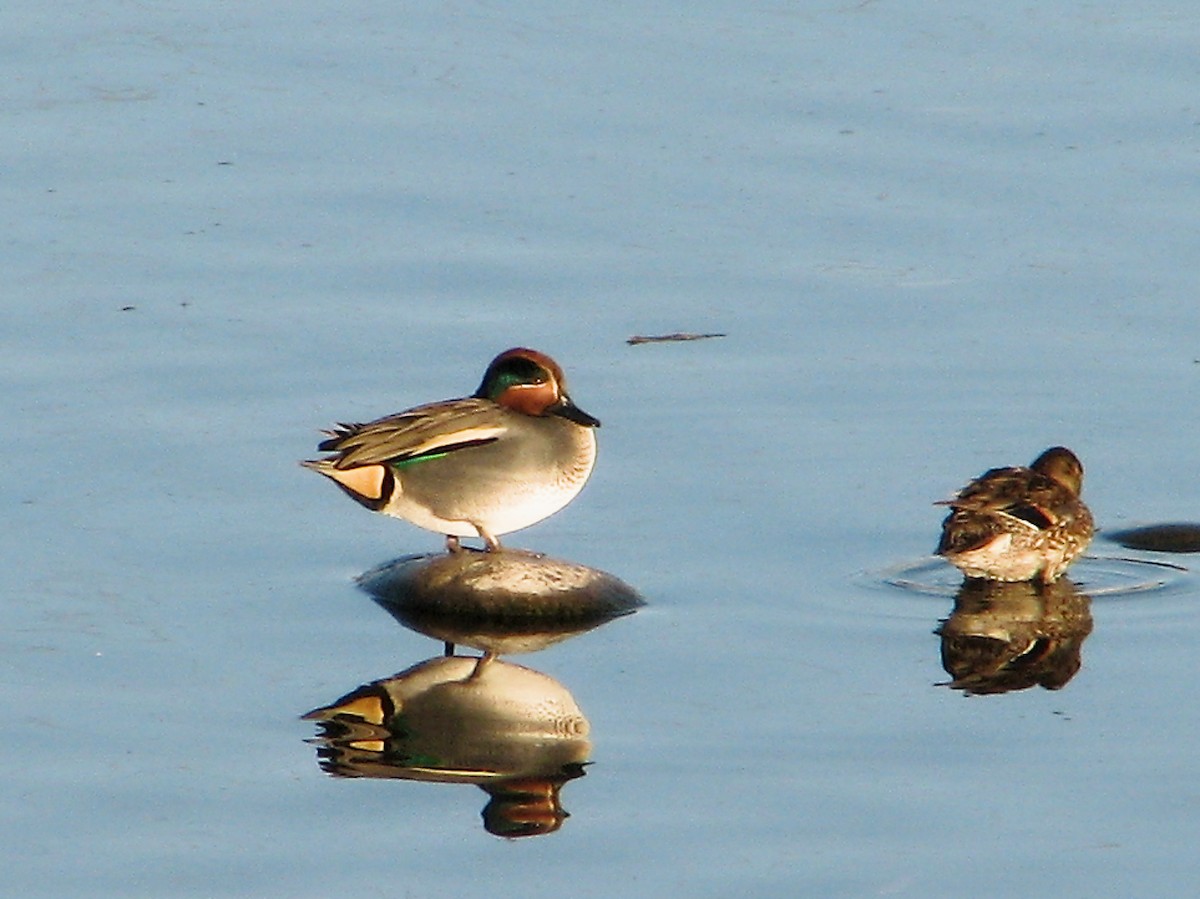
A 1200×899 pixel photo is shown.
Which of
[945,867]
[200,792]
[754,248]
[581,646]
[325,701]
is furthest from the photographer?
[754,248]

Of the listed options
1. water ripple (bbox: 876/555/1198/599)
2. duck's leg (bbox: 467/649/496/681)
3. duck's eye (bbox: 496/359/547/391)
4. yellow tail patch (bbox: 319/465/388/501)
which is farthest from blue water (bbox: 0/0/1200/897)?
duck's eye (bbox: 496/359/547/391)

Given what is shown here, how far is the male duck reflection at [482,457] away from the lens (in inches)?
377

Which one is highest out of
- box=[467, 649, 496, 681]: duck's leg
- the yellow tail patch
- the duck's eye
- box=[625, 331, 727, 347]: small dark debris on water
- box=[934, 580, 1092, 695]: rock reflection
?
box=[625, 331, 727, 347]: small dark debris on water

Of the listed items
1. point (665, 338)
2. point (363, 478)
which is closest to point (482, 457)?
point (363, 478)

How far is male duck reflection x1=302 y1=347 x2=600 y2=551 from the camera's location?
→ 31.4 feet

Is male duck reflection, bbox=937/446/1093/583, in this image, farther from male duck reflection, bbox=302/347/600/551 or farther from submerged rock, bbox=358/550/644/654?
male duck reflection, bbox=302/347/600/551

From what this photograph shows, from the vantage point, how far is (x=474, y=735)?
8.26m

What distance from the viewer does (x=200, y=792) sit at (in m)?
7.71

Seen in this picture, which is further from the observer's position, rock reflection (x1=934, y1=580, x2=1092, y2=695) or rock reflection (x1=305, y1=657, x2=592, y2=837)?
rock reflection (x1=934, y1=580, x2=1092, y2=695)

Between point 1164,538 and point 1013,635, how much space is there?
3.18 ft

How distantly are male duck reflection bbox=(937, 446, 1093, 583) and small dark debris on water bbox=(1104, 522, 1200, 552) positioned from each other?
18 cm

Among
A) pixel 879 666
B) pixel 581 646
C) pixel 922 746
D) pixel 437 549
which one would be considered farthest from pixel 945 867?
pixel 437 549

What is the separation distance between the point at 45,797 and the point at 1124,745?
127 inches

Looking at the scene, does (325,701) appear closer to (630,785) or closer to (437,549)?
(630,785)
